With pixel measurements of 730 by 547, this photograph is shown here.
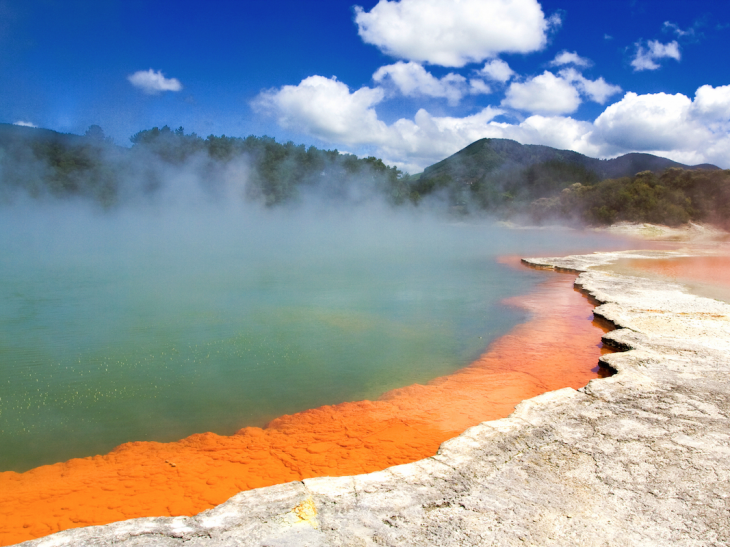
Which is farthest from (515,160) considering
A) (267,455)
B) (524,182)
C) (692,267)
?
(267,455)

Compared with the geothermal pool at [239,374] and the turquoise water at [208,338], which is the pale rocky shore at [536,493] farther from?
the turquoise water at [208,338]

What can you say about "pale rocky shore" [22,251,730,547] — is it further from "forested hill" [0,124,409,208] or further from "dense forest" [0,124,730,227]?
"forested hill" [0,124,409,208]

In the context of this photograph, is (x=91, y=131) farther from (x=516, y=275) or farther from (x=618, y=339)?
(x=618, y=339)

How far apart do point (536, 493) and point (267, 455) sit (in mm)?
1653

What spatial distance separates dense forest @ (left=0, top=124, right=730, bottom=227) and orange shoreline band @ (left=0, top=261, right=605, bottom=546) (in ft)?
77.3

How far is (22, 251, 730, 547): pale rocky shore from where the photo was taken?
1.65 m

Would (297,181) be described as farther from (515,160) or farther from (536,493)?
(515,160)

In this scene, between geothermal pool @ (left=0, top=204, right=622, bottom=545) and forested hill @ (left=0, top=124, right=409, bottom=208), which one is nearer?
geothermal pool @ (left=0, top=204, right=622, bottom=545)

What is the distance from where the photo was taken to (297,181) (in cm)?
3616

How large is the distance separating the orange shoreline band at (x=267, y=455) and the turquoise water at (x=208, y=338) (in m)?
0.24

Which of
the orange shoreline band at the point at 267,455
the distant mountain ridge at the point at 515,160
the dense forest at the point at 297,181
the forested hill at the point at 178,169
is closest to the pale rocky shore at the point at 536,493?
the orange shoreline band at the point at 267,455

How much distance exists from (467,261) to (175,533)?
37.6 ft

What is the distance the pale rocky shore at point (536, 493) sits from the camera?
1646mm

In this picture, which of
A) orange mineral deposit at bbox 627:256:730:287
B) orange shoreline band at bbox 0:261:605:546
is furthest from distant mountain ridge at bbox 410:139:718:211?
orange shoreline band at bbox 0:261:605:546
